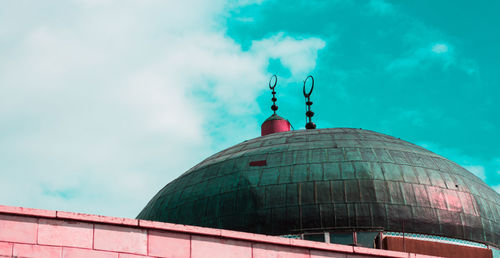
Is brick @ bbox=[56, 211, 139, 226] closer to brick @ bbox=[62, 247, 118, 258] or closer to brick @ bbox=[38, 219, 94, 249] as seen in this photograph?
brick @ bbox=[38, 219, 94, 249]

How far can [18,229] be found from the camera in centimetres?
1498

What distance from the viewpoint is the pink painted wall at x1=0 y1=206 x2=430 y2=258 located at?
14984mm

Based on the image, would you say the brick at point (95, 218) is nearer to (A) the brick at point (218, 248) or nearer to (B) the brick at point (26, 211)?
(B) the brick at point (26, 211)

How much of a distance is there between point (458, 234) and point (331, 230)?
482cm

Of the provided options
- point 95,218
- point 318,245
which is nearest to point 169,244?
point 95,218

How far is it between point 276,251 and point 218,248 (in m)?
1.34

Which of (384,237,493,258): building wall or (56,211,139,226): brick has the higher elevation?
(384,237,493,258): building wall

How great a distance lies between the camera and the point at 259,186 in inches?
1202

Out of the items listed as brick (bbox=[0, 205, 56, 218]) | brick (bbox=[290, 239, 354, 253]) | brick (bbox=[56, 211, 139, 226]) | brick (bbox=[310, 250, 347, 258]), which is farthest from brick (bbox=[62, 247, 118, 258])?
brick (bbox=[310, 250, 347, 258])

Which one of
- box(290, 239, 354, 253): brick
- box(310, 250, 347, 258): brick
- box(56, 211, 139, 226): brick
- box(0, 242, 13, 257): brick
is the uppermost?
box(56, 211, 139, 226): brick

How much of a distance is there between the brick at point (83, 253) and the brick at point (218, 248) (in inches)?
66.5

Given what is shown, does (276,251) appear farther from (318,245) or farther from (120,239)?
(120,239)

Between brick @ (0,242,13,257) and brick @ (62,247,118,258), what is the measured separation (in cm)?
100

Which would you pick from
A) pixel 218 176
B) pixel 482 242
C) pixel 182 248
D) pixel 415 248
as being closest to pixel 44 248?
pixel 182 248
